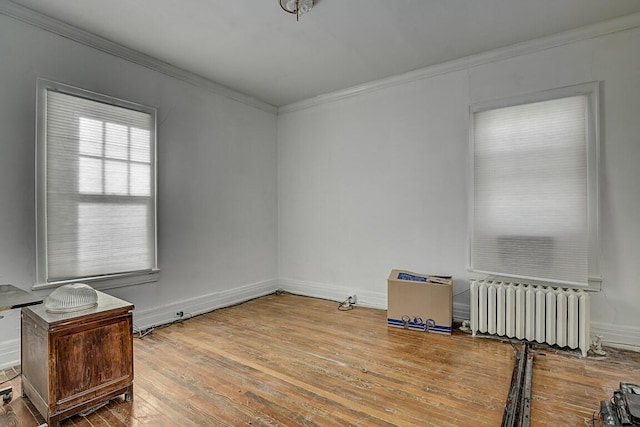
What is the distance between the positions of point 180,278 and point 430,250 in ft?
10.3

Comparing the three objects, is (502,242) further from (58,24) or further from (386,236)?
(58,24)

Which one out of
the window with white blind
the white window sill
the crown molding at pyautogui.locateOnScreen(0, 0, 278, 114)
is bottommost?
the white window sill

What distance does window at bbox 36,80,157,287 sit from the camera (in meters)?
2.99

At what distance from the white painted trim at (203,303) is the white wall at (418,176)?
477mm

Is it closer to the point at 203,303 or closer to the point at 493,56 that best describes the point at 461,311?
the point at 493,56

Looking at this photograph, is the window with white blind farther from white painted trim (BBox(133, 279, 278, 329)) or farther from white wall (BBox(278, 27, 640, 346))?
white painted trim (BBox(133, 279, 278, 329))

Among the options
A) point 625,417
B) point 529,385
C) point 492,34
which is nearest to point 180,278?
point 529,385

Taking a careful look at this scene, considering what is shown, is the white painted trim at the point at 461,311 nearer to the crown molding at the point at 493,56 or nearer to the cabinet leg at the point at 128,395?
the crown molding at the point at 493,56

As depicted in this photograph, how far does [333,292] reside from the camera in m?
4.92

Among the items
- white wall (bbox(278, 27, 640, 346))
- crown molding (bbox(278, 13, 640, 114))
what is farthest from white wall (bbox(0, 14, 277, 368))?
crown molding (bbox(278, 13, 640, 114))

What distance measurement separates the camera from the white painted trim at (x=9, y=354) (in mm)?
2762

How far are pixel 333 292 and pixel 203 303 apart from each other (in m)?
1.83

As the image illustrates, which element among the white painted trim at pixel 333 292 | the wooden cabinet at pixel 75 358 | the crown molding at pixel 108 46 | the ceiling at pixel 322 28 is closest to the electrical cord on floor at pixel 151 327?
the wooden cabinet at pixel 75 358

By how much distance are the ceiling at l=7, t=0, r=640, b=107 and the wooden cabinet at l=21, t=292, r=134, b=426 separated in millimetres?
2502
